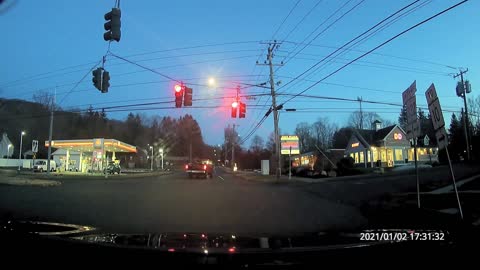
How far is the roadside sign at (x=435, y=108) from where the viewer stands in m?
11.1

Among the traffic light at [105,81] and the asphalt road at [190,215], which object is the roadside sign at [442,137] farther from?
the traffic light at [105,81]

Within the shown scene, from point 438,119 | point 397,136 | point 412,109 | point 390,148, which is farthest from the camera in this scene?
point 397,136

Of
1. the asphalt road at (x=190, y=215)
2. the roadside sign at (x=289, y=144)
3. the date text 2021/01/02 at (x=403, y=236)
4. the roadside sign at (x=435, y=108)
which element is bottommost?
the asphalt road at (x=190, y=215)

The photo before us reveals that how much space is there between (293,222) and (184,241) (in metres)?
6.91

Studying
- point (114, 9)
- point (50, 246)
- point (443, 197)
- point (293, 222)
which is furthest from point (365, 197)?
point (50, 246)

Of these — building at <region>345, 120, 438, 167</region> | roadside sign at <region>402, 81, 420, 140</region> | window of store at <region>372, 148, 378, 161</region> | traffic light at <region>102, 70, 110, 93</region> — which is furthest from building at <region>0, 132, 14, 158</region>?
roadside sign at <region>402, 81, 420, 140</region>

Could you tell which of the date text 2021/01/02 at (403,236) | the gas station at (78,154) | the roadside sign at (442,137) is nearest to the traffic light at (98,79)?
the roadside sign at (442,137)

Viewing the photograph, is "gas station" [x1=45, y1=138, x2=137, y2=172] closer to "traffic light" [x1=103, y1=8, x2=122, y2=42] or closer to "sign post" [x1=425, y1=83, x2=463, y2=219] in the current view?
"traffic light" [x1=103, y1=8, x2=122, y2=42]

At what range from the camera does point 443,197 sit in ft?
50.9

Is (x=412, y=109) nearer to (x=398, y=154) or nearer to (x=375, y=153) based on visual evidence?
(x=375, y=153)

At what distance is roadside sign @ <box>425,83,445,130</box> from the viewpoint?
11.1 m

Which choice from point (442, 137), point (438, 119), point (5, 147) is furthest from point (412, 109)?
point (5, 147)

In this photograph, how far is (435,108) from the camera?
37.2 ft

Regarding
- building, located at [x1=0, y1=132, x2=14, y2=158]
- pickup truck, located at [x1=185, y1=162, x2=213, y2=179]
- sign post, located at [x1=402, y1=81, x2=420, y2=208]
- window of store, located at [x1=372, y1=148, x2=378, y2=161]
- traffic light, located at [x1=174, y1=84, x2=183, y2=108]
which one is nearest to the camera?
sign post, located at [x1=402, y1=81, x2=420, y2=208]
